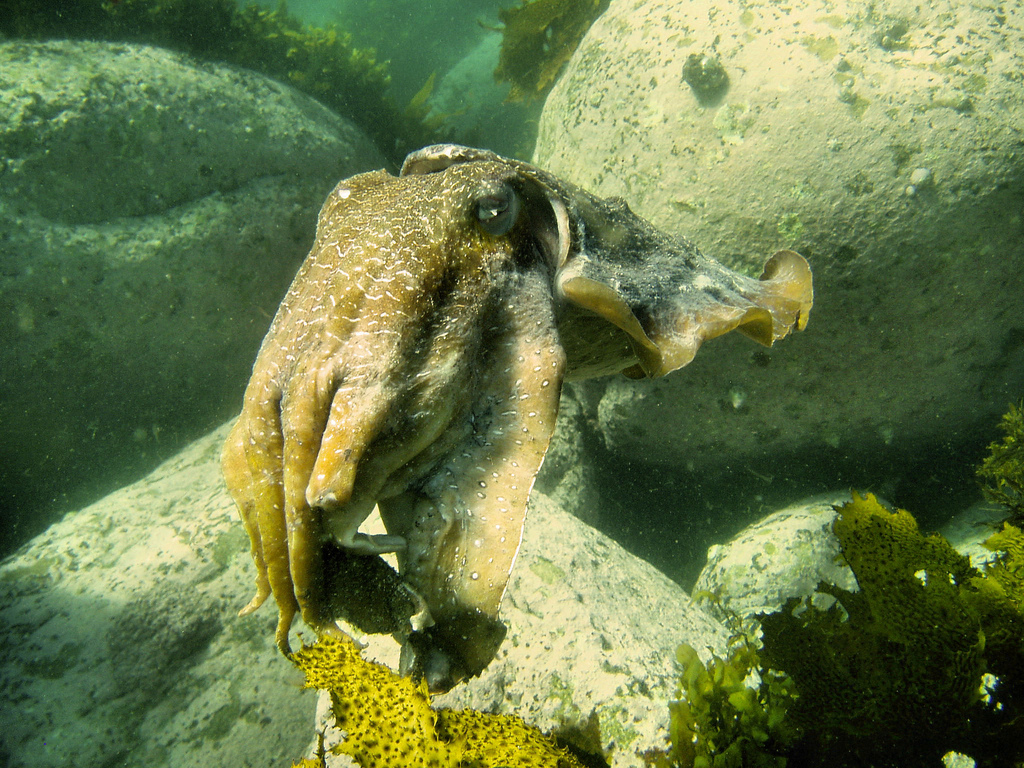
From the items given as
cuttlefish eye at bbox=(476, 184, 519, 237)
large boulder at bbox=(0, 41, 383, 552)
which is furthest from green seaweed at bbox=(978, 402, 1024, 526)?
large boulder at bbox=(0, 41, 383, 552)

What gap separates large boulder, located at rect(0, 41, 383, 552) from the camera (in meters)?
4.65

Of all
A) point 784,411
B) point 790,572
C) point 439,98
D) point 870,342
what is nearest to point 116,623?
point 790,572

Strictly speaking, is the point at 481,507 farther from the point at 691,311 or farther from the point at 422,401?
the point at 691,311

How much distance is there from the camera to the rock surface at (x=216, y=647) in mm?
2500

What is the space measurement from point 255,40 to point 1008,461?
9.07 metres

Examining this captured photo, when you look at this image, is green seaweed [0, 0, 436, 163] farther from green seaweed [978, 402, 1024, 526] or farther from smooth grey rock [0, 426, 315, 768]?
green seaweed [978, 402, 1024, 526]

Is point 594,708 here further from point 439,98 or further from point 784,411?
point 439,98

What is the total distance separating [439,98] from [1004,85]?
14.3 metres

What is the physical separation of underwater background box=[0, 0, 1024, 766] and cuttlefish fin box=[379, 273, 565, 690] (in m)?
1.29

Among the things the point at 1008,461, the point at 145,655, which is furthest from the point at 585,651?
the point at 1008,461

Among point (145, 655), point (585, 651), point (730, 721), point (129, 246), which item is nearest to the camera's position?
point (730, 721)

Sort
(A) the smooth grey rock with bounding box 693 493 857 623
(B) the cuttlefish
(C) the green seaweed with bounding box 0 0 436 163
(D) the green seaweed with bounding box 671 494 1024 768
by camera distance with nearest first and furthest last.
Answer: (B) the cuttlefish, (D) the green seaweed with bounding box 671 494 1024 768, (A) the smooth grey rock with bounding box 693 493 857 623, (C) the green seaweed with bounding box 0 0 436 163

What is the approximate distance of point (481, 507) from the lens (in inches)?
60.2

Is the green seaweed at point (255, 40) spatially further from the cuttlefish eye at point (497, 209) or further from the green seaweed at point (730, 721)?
the green seaweed at point (730, 721)
